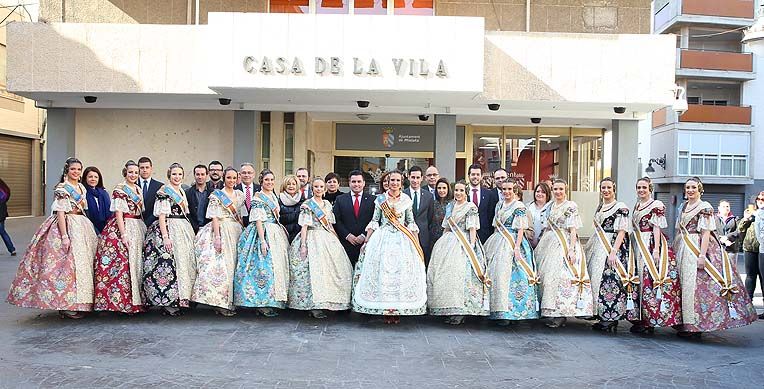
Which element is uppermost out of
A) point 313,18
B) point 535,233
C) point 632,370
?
point 313,18

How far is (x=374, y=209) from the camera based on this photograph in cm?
752

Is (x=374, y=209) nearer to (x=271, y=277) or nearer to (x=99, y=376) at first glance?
(x=271, y=277)

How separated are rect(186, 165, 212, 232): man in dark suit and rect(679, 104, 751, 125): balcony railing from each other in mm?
29977

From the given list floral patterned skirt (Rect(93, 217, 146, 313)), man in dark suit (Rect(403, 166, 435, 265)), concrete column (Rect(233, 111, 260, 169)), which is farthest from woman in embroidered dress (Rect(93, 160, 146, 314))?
concrete column (Rect(233, 111, 260, 169))

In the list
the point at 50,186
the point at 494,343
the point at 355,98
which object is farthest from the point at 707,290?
the point at 50,186

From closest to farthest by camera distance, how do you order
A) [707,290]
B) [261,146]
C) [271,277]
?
1. [707,290]
2. [271,277]
3. [261,146]

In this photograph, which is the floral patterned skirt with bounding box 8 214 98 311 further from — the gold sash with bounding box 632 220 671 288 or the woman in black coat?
the gold sash with bounding box 632 220 671 288

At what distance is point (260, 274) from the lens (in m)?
7.09

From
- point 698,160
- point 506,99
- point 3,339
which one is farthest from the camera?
point 698,160

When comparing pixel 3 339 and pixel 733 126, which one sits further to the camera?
pixel 733 126

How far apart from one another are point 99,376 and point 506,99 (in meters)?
9.15

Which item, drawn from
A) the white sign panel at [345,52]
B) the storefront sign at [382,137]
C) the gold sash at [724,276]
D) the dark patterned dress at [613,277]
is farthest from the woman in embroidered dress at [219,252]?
the storefront sign at [382,137]

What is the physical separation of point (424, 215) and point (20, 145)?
2373cm

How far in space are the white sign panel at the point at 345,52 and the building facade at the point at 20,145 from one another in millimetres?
16762
